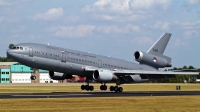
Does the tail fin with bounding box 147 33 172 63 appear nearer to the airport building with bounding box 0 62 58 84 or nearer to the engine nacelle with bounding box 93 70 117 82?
the engine nacelle with bounding box 93 70 117 82

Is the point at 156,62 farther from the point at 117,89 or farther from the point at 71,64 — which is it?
the point at 71,64


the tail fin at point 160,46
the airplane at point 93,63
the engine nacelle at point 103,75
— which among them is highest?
the tail fin at point 160,46

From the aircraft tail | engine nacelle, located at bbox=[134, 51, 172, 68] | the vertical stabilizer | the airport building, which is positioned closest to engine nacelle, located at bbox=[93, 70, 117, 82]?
engine nacelle, located at bbox=[134, 51, 172, 68]

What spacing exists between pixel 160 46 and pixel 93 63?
1369 centimetres

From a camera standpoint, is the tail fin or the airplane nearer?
the airplane

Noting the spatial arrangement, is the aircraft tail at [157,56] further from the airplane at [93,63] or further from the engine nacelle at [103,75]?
→ the engine nacelle at [103,75]

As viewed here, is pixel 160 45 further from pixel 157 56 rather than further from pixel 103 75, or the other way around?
pixel 103 75

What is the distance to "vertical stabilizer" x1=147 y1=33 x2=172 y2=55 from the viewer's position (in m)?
64.7

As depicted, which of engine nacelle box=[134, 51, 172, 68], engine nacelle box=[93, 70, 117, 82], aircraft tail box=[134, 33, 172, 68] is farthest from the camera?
aircraft tail box=[134, 33, 172, 68]

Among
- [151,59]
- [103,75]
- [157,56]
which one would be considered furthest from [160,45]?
[103,75]

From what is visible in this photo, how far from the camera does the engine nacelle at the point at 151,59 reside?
6278 cm

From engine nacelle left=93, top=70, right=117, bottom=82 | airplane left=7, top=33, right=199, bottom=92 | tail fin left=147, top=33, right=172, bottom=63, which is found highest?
tail fin left=147, top=33, right=172, bottom=63

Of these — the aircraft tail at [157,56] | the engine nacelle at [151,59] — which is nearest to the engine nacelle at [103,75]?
the engine nacelle at [151,59]

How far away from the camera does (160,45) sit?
2581 inches
